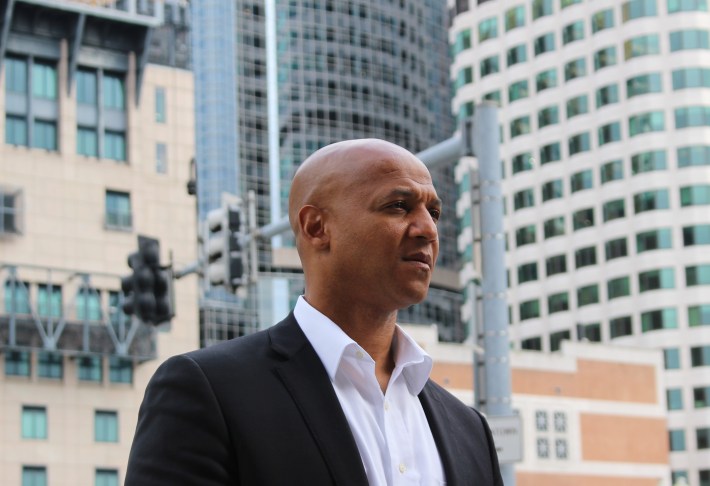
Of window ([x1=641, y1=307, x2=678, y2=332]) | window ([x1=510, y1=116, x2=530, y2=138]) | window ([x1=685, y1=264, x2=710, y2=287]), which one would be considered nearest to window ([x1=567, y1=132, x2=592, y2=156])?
window ([x1=510, y1=116, x2=530, y2=138])

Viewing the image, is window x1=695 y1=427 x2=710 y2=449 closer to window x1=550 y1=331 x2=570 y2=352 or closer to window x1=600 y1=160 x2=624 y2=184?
window x1=550 y1=331 x2=570 y2=352

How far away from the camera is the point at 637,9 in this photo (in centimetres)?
9750

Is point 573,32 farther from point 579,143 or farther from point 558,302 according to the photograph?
point 558,302

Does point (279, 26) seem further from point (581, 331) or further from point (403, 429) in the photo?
point (403, 429)

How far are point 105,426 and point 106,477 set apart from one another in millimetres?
1849

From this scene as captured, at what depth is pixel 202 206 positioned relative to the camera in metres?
113

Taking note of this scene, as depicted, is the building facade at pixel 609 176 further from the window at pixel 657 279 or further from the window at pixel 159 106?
the window at pixel 159 106

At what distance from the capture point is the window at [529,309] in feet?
330

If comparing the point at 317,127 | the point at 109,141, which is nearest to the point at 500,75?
the point at 317,127

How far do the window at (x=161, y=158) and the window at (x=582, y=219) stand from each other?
4387 centimetres

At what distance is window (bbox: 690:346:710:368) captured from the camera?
295 feet

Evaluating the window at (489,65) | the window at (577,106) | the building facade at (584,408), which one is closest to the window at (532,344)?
the window at (577,106)

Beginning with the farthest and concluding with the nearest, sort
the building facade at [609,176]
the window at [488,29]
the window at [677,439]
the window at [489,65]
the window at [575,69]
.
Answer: the window at [488,29] < the window at [489,65] < the window at [575,69] < the building facade at [609,176] < the window at [677,439]

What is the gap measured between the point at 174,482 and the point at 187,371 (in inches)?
11.2
